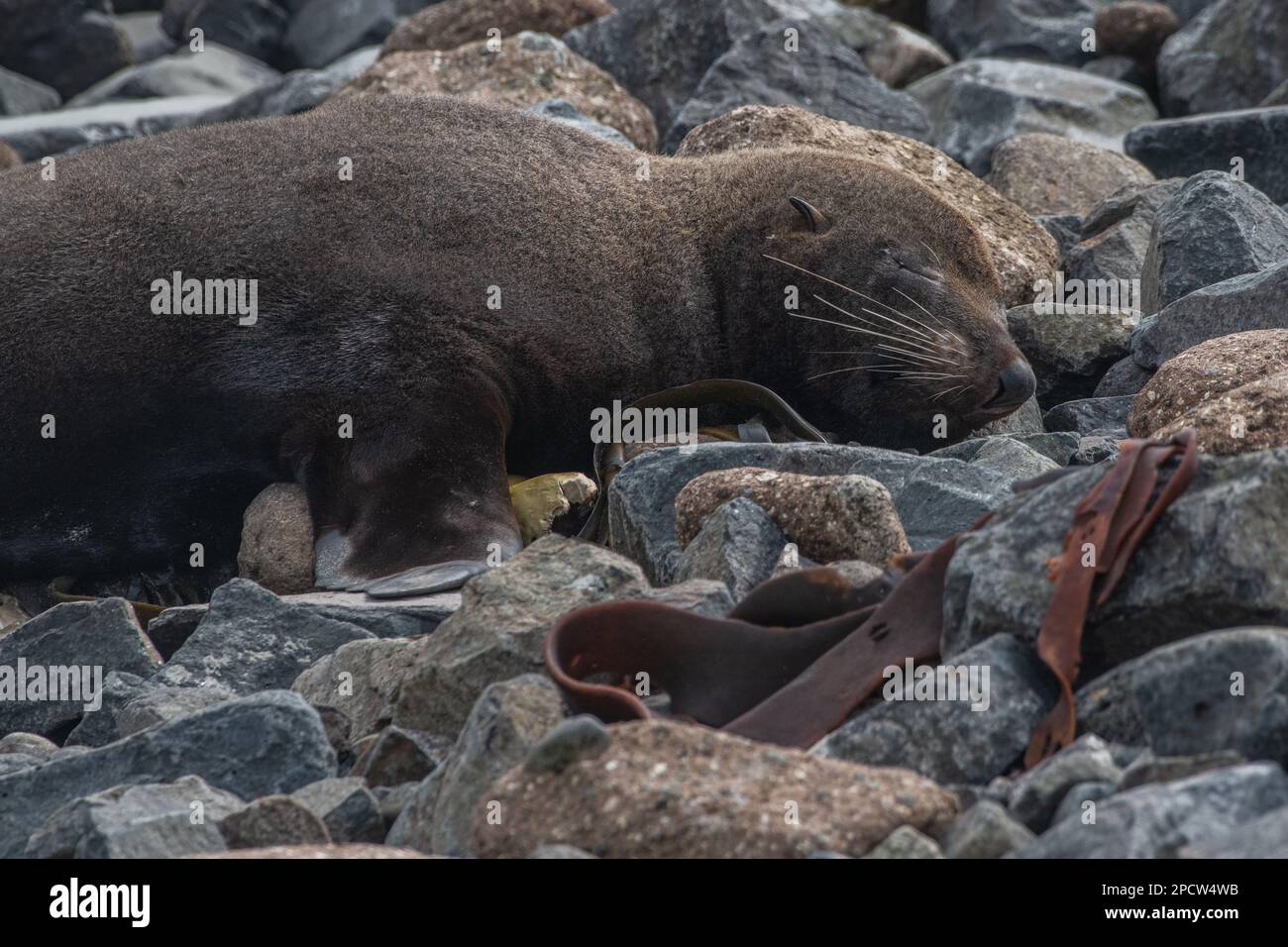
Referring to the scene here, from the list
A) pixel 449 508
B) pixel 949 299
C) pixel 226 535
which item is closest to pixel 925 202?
pixel 949 299

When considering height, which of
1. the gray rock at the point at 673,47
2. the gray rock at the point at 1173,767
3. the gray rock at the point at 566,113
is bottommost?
the gray rock at the point at 1173,767

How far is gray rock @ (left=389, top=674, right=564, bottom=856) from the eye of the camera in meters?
3.60

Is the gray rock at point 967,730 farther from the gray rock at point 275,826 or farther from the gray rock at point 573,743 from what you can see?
the gray rock at point 275,826

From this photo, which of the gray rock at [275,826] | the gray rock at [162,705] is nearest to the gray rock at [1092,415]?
the gray rock at [162,705]

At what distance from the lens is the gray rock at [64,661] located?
5285mm

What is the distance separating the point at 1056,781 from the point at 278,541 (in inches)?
158

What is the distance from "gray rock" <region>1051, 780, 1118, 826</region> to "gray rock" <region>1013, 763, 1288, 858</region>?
158 millimetres

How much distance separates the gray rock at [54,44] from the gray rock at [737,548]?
2157 cm

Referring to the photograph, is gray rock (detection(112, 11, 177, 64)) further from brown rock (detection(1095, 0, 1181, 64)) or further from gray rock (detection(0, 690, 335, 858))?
gray rock (detection(0, 690, 335, 858))

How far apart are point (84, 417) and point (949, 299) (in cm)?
359

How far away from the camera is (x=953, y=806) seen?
325 centimetres

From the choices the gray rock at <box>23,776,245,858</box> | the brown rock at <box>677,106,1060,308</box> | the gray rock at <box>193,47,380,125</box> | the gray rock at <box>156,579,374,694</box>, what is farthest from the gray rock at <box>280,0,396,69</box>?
the gray rock at <box>23,776,245,858</box>

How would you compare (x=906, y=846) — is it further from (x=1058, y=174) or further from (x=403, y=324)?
(x=1058, y=174)

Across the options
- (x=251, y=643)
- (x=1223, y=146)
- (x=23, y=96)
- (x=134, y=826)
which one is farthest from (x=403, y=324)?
(x=23, y=96)
